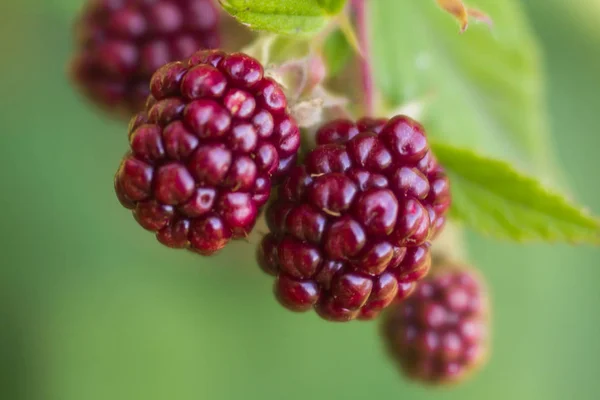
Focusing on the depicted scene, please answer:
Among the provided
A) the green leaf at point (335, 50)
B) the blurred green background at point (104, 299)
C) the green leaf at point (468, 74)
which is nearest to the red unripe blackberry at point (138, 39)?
the green leaf at point (335, 50)

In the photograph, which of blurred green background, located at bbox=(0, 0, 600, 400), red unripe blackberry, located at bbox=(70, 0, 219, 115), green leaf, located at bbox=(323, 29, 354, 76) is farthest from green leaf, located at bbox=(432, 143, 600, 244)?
blurred green background, located at bbox=(0, 0, 600, 400)

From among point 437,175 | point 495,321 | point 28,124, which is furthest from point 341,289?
point 495,321

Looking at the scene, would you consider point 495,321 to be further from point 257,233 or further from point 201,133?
point 201,133

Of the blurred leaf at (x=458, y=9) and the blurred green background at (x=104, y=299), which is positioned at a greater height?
the blurred leaf at (x=458, y=9)

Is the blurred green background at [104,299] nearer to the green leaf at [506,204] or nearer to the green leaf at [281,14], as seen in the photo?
the green leaf at [506,204]

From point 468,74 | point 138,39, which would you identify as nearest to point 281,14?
point 138,39
